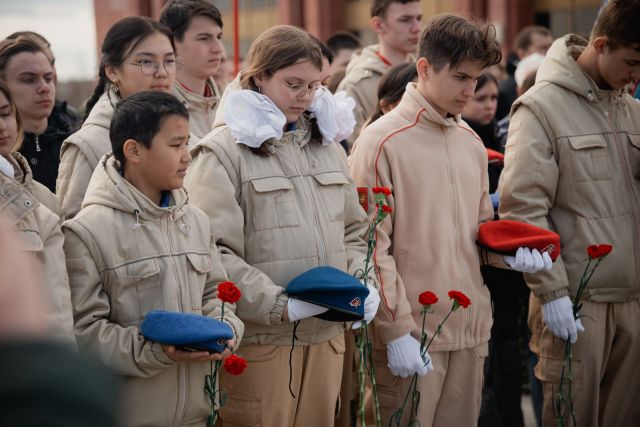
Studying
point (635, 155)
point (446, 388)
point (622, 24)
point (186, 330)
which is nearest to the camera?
point (186, 330)

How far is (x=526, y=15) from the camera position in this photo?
61.7 feet

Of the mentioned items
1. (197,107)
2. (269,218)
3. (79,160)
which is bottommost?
(269,218)

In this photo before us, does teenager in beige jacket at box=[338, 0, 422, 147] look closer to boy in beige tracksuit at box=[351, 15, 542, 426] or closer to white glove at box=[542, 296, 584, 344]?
boy in beige tracksuit at box=[351, 15, 542, 426]

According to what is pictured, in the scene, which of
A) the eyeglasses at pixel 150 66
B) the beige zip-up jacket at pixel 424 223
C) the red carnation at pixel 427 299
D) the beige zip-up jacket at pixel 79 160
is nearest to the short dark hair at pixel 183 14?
the eyeglasses at pixel 150 66

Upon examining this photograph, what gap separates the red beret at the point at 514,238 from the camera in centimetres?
396

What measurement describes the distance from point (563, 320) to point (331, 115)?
58.0 inches

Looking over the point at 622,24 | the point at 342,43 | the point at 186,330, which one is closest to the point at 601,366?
the point at 622,24

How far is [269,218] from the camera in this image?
3617 millimetres

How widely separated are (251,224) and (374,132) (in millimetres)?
791

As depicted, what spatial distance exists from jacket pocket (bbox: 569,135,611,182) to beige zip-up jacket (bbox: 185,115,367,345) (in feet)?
4.21

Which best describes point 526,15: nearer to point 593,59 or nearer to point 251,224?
point 593,59

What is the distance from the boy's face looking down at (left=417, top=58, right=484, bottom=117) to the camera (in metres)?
4.02

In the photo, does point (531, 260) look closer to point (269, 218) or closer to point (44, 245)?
point (269, 218)

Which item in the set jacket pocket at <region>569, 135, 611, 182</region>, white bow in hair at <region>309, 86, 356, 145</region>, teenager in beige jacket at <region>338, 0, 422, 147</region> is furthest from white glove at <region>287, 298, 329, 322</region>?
teenager in beige jacket at <region>338, 0, 422, 147</region>
